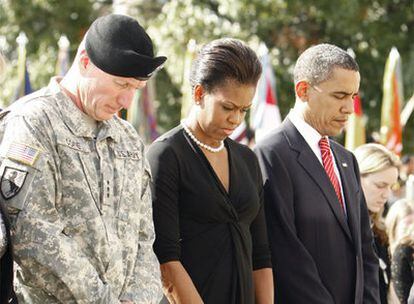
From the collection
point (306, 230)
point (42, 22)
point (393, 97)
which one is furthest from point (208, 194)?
point (42, 22)

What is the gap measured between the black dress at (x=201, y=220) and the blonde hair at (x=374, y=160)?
73.1 inches

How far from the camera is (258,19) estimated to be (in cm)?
1834

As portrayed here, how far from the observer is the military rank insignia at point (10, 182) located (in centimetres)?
418

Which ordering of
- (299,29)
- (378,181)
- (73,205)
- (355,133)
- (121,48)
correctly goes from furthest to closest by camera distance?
1. (299,29)
2. (355,133)
3. (378,181)
4. (121,48)
5. (73,205)

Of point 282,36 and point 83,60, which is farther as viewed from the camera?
point 282,36

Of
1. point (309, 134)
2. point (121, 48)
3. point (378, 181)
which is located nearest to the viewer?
point (121, 48)

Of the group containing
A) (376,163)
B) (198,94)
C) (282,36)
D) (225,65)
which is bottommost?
(376,163)

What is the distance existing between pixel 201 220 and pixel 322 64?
130cm

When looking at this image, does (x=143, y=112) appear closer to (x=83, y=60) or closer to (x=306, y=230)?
(x=306, y=230)

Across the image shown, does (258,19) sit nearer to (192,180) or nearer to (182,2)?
(182,2)

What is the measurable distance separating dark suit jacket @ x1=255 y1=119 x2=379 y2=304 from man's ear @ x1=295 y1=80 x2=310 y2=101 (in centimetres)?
23

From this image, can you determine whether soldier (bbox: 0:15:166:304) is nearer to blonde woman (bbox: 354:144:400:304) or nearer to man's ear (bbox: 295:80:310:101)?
man's ear (bbox: 295:80:310:101)

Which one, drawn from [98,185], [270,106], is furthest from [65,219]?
[270,106]

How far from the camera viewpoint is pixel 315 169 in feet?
19.3
